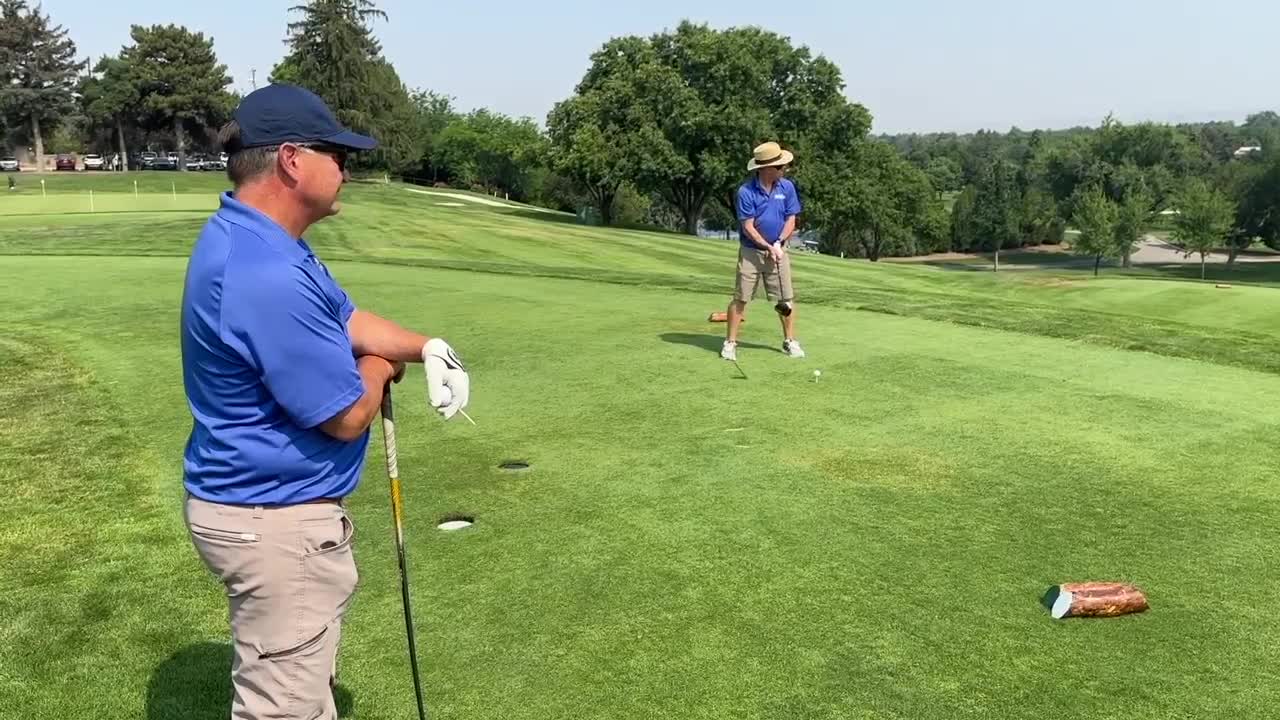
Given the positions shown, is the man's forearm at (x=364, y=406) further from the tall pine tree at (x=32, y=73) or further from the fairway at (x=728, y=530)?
the tall pine tree at (x=32, y=73)

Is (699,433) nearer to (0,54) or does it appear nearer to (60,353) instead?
(60,353)

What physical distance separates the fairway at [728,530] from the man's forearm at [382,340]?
1.36 m

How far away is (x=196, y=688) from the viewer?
3566 millimetres

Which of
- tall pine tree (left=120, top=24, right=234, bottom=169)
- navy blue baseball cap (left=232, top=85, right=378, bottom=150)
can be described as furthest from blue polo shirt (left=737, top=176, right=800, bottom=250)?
tall pine tree (left=120, top=24, right=234, bottom=169)

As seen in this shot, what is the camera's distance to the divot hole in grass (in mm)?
5031

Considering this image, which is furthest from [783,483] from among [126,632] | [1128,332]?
[1128,332]

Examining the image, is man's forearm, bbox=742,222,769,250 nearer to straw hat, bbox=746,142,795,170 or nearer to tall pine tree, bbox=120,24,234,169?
straw hat, bbox=746,142,795,170

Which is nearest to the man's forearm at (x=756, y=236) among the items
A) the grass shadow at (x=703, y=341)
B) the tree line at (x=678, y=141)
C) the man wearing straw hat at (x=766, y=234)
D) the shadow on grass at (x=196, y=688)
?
the man wearing straw hat at (x=766, y=234)

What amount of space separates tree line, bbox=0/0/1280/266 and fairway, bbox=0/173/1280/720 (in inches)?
1635

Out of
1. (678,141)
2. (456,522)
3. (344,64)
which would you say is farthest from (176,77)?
(456,522)

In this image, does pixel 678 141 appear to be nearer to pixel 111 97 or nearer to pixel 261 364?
pixel 261 364

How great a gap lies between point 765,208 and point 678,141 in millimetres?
42156

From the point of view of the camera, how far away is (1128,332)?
413 inches

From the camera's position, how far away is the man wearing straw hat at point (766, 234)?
9.21 m
